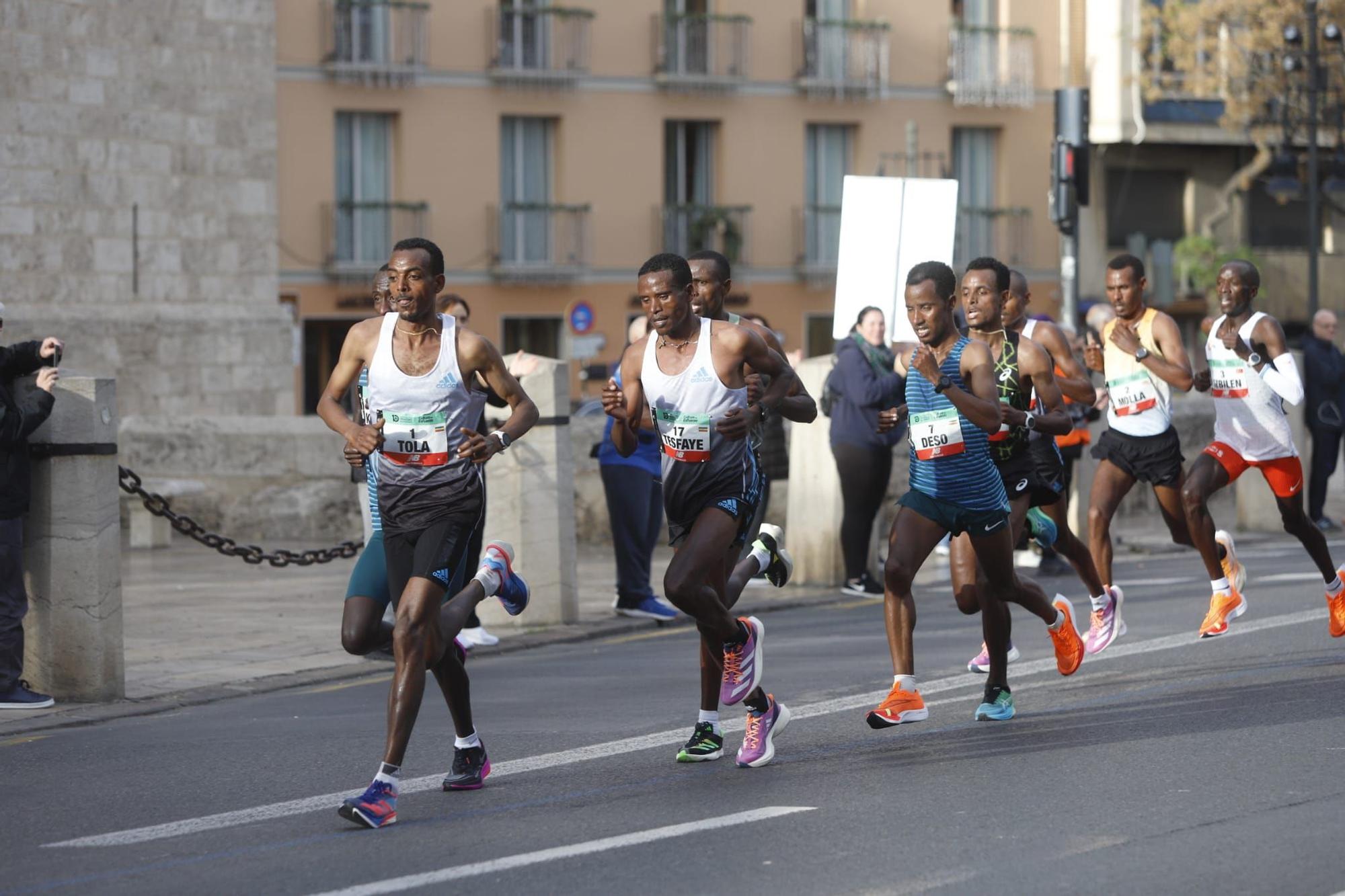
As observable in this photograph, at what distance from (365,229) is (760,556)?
30.2 meters

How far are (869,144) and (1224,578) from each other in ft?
104

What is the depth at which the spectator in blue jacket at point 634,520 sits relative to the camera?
13.7 metres

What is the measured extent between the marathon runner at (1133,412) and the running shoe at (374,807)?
520 cm

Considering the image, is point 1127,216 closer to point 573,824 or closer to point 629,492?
point 629,492

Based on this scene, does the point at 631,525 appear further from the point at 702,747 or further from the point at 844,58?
the point at 844,58

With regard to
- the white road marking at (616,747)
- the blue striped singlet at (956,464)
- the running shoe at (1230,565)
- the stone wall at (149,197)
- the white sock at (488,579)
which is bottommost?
the white road marking at (616,747)

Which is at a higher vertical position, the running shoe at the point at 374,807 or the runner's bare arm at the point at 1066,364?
the runner's bare arm at the point at 1066,364

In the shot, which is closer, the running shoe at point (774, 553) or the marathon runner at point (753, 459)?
the marathon runner at point (753, 459)

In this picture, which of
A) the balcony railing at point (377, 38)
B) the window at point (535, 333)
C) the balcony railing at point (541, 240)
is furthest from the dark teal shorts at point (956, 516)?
the window at point (535, 333)

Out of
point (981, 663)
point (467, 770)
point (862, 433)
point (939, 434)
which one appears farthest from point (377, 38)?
point (467, 770)

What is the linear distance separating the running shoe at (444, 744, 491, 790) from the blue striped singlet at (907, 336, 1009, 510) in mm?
2127

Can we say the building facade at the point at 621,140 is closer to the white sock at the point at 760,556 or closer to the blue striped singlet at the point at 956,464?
the white sock at the point at 760,556

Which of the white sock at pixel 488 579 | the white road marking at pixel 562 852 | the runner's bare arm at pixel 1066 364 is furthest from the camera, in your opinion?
the runner's bare arm at pixel 1066 364

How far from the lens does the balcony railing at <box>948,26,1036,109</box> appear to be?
43281 millimetres
